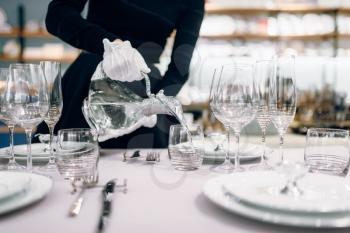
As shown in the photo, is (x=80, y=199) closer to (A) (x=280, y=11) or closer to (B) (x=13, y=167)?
(B) (x=13, y=167)

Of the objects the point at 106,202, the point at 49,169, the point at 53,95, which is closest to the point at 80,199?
the point at 106,202

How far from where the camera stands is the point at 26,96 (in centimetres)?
80

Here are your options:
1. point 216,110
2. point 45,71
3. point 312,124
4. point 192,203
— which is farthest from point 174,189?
point 312,124

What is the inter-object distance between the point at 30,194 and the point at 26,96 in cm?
27

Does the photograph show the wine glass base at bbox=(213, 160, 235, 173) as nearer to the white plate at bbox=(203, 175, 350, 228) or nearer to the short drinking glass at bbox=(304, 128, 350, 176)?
the short drinking glass at bbox=(304, 128, 350, 176)

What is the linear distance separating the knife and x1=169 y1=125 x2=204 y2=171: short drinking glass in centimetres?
20

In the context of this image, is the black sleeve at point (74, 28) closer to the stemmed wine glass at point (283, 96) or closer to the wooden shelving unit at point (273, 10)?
the stemmed wine glass at point (283, 96)

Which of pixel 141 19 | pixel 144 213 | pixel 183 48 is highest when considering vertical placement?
pixel 141 19

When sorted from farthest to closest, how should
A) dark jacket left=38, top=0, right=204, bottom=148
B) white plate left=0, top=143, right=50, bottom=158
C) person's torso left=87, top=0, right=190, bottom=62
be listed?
person's torso left=87, top=0, right=190, bottom=62 < dark jacket left=38, top=0, right=204, bottom=148 < white plate left=0, top=143, right=50, bottom=158

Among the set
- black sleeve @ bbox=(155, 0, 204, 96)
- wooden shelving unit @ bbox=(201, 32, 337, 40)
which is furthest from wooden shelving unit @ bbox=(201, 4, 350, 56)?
black sleeve @ bbox=(155, 0, 204, 96)

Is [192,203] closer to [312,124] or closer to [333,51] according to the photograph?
[312,124]

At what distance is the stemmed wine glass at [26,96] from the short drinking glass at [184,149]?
273mm

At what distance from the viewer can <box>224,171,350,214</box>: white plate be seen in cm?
50

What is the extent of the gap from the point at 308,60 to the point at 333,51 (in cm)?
26
